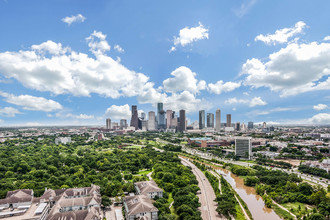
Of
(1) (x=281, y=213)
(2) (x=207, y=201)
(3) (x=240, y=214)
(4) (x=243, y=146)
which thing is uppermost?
(4) (x=243, y=146)

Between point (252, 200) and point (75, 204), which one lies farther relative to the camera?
point (252, 200)

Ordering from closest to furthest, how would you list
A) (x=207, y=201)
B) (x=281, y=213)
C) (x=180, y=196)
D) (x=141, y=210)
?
(x=141, y=210)
(x=180, y=196)
(x=281, y=213)
(x=207, y=201)

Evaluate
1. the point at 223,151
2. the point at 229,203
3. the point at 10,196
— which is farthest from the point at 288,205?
the point at 223,151

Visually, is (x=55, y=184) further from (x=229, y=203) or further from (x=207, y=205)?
(x=229, y=203)

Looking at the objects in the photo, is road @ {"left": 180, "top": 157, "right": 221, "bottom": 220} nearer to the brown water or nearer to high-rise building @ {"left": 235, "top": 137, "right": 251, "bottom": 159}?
the brown water

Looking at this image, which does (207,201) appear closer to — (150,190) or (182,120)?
(150,190)

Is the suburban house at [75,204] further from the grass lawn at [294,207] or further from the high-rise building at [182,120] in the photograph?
the high-rise building at [182,120]

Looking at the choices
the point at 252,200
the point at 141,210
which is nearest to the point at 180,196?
the point at 141,210

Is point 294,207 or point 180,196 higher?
point 180,196

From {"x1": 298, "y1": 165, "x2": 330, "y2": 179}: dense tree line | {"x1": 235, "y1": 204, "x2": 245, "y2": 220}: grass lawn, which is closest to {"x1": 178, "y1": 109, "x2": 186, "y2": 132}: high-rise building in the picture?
{"x1": 298, "y1": 165, "x2": 330, "y2": 179}: dense tree line
